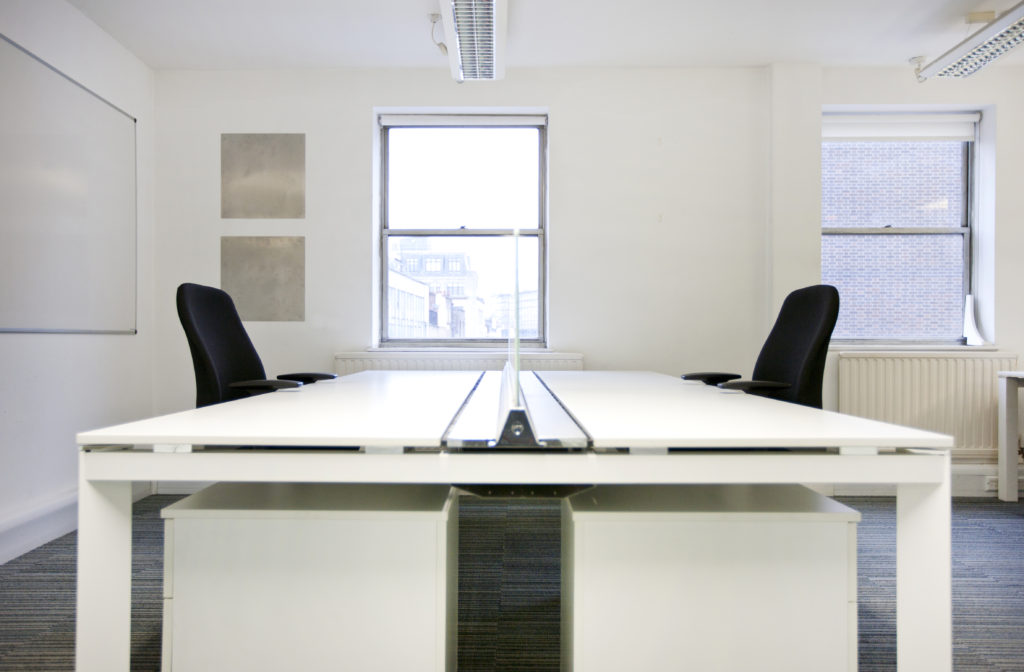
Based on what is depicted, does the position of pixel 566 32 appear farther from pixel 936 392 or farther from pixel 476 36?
pixel 936 392

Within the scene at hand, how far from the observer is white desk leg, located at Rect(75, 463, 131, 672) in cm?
115

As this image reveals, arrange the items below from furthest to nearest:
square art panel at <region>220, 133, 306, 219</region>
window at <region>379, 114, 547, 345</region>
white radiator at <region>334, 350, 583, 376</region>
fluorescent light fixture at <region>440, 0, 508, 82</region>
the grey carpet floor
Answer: window at <region>379, 114, 547, 345</region> < square art panel at <region>220, 133, 306, 219</region> < white radiator at <region>334, 350, 583, 376</region> < fluorescent light fixture at <region>440, 0, 508, 82</region> < the grey carpet floor

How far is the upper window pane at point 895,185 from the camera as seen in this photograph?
3.95 m

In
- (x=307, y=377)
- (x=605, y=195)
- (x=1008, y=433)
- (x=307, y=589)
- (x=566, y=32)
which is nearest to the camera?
(x=307, y=589)

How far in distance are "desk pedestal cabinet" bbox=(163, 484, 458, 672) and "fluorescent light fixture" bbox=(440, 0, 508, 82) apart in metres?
2.19

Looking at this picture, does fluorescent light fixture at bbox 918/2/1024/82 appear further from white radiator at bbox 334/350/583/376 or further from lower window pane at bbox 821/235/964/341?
white radiator at bbox 334/350/583/376

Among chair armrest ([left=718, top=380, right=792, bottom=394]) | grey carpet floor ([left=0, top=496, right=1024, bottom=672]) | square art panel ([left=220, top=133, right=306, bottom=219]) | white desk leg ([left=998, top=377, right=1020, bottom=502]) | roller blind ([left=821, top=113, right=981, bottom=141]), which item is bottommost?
grey carpet floor ([left=0, top=496, right=1024, bottom=672])

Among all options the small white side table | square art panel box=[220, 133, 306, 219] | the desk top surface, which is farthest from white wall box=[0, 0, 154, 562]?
the small white side table

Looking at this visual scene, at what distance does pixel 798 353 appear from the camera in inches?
90.7

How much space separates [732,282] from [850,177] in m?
1.19

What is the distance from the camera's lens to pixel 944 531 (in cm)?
115

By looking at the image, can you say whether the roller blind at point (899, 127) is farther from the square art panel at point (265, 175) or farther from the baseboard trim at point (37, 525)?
the baseboard trim at point (37, 525)

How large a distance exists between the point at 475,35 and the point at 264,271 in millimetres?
2033

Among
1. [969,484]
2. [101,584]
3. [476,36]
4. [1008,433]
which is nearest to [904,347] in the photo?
[1008,433]
